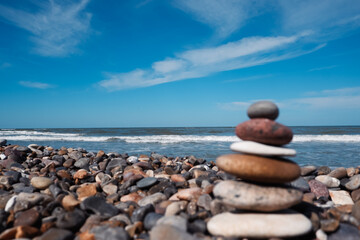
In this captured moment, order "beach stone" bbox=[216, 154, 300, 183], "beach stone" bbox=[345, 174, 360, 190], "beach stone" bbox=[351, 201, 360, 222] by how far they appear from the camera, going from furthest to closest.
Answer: "beach stone" bbox=[345, 174, 360, 190]
"beach stone" bbox=[351, 201, 360, 222]
"beach stone" bbox=[216, 154, 300, 183]

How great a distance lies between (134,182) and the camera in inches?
203

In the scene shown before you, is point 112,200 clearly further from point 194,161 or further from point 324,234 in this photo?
point 194,161

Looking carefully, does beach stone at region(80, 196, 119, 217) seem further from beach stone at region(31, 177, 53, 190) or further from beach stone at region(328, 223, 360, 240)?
beach stone at region(328, 223, 360, 240)

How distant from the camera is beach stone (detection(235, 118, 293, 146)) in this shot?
3.15 metres

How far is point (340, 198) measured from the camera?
465 centimetres

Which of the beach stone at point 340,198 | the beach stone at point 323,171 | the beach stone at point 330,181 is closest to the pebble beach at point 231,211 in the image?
the beach stone at point 340,198

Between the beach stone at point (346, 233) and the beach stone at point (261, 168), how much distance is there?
825mm

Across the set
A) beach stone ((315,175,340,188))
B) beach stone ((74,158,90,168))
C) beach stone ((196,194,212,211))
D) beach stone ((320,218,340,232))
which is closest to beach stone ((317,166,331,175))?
beach stone ((315,175,340,188))

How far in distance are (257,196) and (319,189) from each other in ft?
9.03

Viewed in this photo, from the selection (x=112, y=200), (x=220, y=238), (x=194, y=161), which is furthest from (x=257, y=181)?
(x=194, y=161)

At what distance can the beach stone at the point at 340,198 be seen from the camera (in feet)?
14.9

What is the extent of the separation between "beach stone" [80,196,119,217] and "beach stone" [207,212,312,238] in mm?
1510

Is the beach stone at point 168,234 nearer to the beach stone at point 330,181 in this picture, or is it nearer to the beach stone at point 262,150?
the beach stone at point 262,150

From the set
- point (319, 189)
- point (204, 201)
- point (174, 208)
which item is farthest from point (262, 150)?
point (319, 189)
